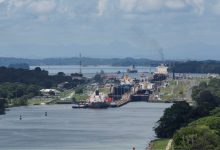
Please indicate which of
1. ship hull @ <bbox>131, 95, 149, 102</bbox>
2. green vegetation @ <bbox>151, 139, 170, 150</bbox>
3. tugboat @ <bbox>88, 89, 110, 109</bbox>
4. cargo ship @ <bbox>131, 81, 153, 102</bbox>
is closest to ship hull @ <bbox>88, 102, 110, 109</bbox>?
tugboat @ <bbox>88, 89, 110, 109</bbox>

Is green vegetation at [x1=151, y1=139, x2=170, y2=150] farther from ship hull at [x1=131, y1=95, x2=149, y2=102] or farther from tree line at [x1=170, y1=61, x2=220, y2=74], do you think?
tree line at [x1=170, y1=61, x2=220, y2=74]

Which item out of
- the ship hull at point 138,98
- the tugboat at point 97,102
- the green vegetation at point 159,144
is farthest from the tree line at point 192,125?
the ship hull at point 138,98

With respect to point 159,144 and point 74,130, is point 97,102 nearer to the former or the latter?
point 74,130

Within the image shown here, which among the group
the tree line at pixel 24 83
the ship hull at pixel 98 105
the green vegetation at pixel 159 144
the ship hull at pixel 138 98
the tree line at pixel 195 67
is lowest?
the green vegetation at pixel 159 144

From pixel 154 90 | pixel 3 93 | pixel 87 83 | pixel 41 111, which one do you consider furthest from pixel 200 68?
pixel 41 111

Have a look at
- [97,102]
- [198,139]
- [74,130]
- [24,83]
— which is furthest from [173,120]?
[24,83]

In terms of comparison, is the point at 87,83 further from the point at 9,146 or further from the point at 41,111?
the point at 9,146

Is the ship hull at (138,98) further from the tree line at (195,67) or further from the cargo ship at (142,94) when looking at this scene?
the tree line at (195,67)
